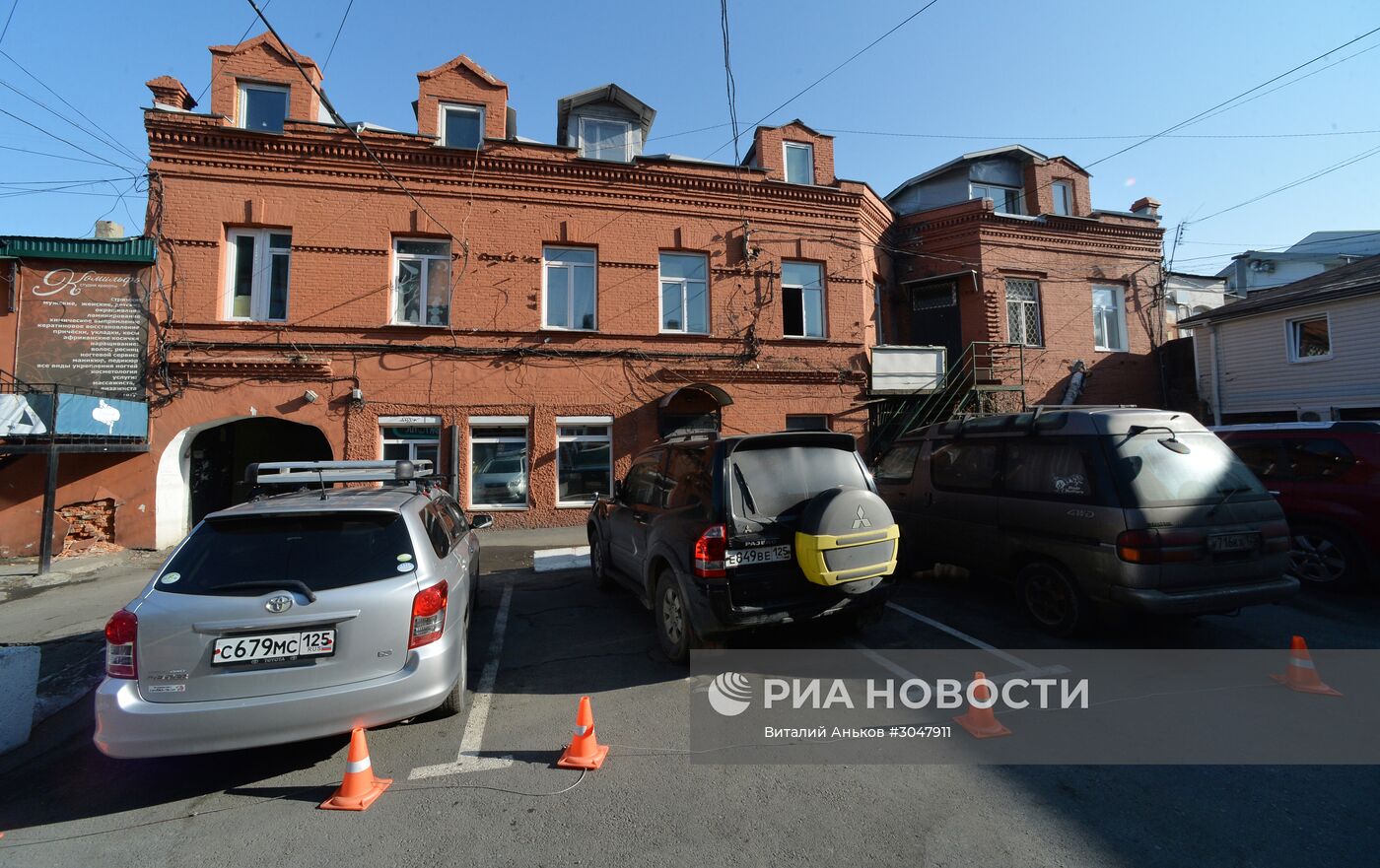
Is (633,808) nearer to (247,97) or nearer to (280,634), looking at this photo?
(280,634)

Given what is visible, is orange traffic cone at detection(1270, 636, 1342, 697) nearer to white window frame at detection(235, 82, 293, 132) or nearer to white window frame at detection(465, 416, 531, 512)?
white window frame at detection(465, 416, 531, 512)

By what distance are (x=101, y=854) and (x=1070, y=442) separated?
23.3 feet

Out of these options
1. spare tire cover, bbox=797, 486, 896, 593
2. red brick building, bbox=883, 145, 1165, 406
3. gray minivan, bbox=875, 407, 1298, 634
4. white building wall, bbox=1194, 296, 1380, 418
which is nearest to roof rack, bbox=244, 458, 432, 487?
spare tire cover, bbox=797, 486, 896, 593

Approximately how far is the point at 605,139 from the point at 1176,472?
44.1 feet

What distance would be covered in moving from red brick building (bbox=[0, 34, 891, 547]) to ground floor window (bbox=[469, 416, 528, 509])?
0.13 feet

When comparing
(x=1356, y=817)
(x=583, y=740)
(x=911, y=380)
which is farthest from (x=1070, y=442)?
(x=911, y=380)

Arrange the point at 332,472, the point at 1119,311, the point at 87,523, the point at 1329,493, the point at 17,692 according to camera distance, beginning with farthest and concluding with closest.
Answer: the point at 1119,311, the point at 87,523, the point at 1329,493, the point at 332,472, the point at 17,692

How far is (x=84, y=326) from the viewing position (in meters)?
10.6

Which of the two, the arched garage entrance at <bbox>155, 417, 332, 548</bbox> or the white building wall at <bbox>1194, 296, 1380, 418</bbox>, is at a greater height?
the white building wall at <bbox>1194, 296, 1380, 418</bbox>

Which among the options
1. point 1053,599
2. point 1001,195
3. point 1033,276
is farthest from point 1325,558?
point 1001,195

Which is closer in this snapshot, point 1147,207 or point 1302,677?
point 1302,677

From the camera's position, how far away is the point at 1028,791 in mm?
3051

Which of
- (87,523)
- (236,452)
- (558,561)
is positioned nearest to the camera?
(558,561)

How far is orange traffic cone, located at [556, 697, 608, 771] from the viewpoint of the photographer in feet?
11.1
